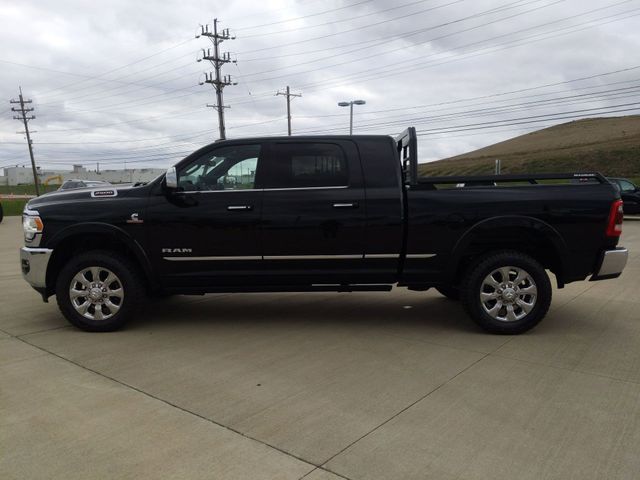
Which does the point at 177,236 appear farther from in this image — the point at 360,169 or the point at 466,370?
the point at 466,370

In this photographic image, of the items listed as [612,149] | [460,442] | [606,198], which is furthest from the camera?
[612,149]

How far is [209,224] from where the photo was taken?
5.10 m

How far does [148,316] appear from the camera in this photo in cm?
597

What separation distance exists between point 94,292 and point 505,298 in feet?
13.1

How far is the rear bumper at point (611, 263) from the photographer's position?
502 cm

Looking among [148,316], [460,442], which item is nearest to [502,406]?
[460,442]

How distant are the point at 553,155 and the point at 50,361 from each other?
81.0 metres

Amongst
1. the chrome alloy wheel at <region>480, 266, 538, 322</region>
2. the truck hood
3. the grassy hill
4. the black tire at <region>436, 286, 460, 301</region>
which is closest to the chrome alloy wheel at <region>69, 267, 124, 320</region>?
the truck hood

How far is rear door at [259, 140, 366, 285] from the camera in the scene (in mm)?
5066

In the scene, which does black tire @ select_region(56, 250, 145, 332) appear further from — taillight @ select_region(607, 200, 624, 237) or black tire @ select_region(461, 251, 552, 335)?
taillight @ select_region(607, 200, 624, 237)

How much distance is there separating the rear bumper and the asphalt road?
1.98 ft

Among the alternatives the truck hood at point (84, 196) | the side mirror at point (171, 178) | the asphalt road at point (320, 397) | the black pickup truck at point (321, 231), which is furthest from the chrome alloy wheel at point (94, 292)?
the side mirror at point (171, 178)

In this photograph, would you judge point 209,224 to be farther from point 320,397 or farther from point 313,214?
point 320,397

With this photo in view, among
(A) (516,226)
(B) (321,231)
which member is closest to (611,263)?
(A) (516,226)
